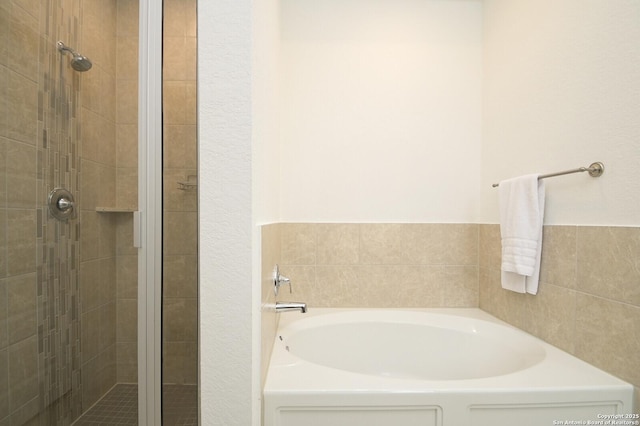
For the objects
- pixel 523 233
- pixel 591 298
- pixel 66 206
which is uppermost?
pixel 66 206

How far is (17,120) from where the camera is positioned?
1.01 metres

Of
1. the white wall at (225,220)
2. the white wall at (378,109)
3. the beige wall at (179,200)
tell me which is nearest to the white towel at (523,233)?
the white wall at (378,109)

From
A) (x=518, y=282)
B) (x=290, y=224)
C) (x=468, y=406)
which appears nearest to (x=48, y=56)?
(x=290, y=224)

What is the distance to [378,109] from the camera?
1.83 metres

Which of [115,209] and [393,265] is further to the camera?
[393,265]

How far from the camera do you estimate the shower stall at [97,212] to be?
924mm

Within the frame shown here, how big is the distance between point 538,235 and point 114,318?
1663 millimetres

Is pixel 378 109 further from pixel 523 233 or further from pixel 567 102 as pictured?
pixel 523 233

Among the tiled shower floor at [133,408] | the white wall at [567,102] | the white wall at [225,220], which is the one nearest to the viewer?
the white wall at [225,220]

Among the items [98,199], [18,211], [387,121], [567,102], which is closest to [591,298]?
[567,102]

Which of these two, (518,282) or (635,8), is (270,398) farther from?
(635,8)

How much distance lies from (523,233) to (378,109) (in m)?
1.01

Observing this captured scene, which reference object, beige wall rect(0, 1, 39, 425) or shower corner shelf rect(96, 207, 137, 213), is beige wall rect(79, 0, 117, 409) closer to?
shower corner shelf rect(96, 207, 137, 213)

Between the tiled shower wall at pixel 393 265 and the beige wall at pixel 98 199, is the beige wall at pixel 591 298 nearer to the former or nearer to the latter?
the tiled shower wall at pixel 393 265
